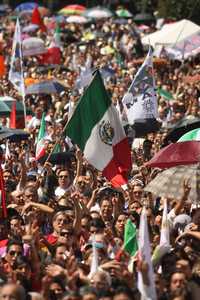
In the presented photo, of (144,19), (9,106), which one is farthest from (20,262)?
(144,19)

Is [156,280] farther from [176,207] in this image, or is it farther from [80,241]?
[176,207]

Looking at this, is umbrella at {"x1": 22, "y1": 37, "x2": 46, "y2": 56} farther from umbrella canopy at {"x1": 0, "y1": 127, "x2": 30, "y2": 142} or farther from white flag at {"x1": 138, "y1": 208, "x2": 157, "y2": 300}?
white flag at {"x1": 138, "y1": 208, "x2": 157, "y2": 300}

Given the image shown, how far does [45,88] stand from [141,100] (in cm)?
682

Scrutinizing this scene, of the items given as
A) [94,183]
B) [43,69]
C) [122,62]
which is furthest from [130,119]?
[122,62]

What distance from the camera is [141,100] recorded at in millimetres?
17188

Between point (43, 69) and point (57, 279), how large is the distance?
Result: 21.3 metres

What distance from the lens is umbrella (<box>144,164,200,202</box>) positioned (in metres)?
11.7

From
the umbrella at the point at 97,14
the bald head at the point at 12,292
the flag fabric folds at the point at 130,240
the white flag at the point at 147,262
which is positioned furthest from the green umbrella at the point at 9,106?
the umbrella at the point at 97,14

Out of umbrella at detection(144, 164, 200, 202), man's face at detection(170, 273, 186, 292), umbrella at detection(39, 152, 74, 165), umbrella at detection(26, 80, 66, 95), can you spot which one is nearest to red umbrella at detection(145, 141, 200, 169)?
umbrella at detection(144, 164, 200, 202)

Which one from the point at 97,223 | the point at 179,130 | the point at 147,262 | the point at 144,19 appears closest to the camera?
the point at 147,262

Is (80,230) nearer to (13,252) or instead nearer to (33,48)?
(13,252)

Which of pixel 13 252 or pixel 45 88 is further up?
pixel 45 88

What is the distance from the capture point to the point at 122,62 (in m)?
33.0

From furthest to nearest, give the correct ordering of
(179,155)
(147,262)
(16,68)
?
(16,68)
(179,155)
(147,262)
